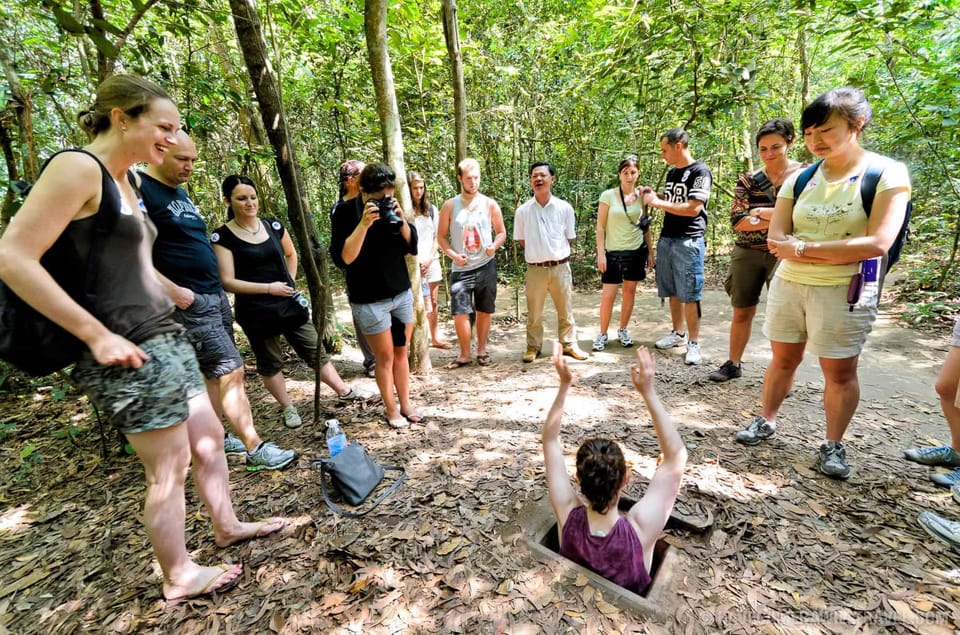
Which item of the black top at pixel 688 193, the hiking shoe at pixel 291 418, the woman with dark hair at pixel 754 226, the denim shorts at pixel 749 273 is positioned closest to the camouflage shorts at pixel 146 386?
the hiking shoe at pixel 291 418

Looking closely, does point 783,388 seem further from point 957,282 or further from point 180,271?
point 957,282

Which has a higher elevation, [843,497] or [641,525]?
[641,525]

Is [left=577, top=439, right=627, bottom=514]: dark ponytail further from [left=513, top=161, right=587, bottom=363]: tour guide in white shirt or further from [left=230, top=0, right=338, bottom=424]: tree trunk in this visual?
[left=513, top=161, right=587, bottom=363]: tour guide in white shirt

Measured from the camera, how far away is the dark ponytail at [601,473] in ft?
5.83

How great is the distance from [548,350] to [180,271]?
400 centimetres

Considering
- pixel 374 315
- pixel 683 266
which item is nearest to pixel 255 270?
pixel 374 315

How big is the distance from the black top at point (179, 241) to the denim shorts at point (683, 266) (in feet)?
13.6

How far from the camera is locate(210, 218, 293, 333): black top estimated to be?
10.1ft

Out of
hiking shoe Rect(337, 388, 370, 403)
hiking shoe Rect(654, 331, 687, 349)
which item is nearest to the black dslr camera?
hiking shoe Rect(337, 388, 370, 403)

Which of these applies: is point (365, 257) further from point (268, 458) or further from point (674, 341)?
point (674, 341)

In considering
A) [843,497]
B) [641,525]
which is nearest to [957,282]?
[843,497]

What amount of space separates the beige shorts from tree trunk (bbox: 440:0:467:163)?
3721 millimetres

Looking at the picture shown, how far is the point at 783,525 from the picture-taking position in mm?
2244

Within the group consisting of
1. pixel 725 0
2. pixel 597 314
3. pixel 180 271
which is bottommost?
pixel 597 314
